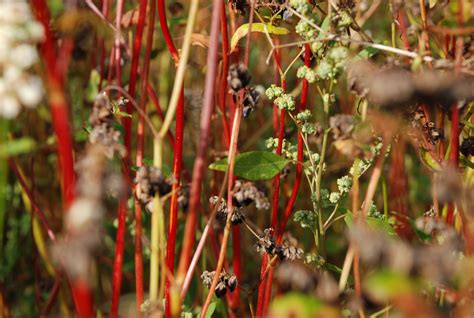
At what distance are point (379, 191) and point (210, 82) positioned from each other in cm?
106

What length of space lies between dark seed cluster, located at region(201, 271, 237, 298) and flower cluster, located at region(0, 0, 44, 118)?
545 millimetres

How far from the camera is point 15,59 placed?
31.3 inches

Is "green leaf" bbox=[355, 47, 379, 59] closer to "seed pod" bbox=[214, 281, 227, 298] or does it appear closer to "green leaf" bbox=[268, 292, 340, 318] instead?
"seed pod" bbox=[214, 281, 227, 298]

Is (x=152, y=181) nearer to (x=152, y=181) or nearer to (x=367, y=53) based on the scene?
(x=152, y=181)

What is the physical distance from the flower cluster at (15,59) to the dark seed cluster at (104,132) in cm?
13

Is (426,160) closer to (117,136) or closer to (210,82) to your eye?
(210,82)

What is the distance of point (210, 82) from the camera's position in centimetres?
97

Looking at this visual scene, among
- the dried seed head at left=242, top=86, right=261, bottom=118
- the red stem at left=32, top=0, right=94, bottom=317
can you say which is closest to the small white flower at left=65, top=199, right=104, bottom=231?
the red stem at left=32, top=0, right=94, bottom=317

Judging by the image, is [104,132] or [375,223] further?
[375,223]

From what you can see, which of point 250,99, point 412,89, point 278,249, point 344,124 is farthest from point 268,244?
point 412,89

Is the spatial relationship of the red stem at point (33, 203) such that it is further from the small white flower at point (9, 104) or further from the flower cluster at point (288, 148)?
the small white flower at point (9, 104)

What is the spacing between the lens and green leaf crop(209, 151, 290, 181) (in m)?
1.19

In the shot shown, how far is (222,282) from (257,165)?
23cm

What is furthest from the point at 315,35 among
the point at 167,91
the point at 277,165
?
the point at 167,91
